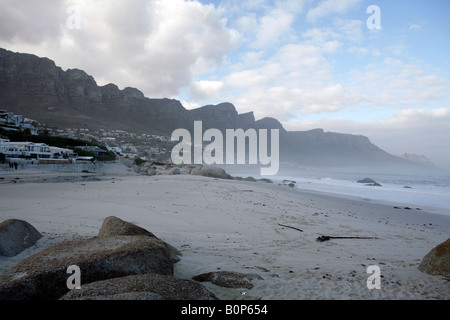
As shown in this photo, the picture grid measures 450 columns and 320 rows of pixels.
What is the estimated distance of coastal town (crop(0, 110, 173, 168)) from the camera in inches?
1232

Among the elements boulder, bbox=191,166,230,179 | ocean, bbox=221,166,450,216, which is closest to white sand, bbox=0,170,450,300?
ocean, bbox=221,166,450,216

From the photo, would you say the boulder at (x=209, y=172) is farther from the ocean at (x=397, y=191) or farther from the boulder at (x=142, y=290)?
the boulder at (x=142, y=290)

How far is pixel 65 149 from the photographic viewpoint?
38625 millimetres

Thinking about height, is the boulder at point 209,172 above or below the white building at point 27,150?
below

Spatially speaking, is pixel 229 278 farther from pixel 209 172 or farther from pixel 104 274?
pixel 209 172

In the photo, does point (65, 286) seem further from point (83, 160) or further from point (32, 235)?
point (83, 160)

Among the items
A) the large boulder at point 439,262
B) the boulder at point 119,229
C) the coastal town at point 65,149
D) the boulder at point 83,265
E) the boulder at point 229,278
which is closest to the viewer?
the boulder at point 83,265

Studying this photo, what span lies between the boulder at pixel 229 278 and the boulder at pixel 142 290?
112cm

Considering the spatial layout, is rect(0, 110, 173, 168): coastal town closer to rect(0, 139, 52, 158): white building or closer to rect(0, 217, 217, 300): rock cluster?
rect(0, 139, 52, 158): white building

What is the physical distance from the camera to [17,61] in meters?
100

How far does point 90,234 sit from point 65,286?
3.98 metres

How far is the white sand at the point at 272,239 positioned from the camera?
4.28 m

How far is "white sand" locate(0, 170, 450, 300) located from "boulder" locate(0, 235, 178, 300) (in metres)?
A: 0.91

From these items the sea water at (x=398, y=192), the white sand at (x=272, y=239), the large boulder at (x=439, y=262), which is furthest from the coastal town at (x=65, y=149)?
the large boulder at (x=439, y=262)
